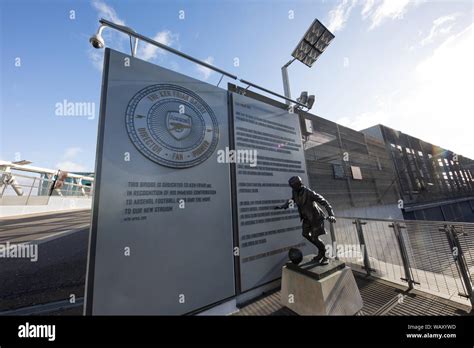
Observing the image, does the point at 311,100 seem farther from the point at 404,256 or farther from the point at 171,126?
the point at 171,126

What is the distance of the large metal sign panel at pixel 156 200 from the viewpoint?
221 centimetres

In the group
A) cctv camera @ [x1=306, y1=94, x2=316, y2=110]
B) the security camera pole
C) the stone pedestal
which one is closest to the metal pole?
the security camera pole

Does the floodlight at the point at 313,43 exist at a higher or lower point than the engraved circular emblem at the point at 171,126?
higher

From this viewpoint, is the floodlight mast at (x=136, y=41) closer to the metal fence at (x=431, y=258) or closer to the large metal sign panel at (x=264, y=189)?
the large metal sign panel at (x=264, y=189)

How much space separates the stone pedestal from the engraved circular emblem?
267cm

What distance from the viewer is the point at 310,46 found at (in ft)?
19.2

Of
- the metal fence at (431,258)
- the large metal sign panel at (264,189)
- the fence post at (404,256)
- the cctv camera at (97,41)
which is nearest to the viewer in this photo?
the cctv camera at (97,41)

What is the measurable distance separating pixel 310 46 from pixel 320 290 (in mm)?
7353

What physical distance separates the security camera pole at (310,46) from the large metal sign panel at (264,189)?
1806 mm

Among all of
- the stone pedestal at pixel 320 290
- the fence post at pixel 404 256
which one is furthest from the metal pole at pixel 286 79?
the stone pedestal at pixel 320 290

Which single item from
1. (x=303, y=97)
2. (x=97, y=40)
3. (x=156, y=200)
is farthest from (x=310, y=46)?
(x=156, y=200)
